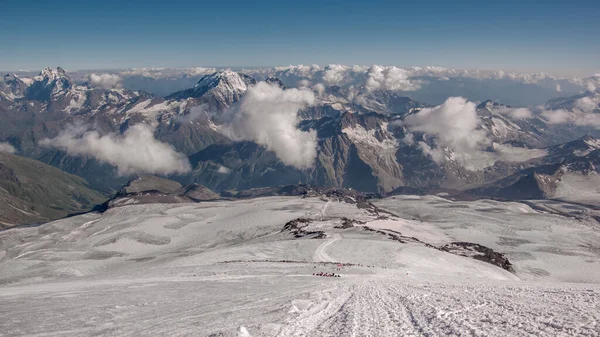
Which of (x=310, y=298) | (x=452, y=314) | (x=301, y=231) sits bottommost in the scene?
(x=301, y=231)

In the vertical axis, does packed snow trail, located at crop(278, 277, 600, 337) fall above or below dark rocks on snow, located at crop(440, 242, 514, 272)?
above

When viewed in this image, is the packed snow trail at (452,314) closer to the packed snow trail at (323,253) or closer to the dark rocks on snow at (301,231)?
the packed snow trail at (323,253)

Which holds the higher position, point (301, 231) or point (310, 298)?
point (310, 298)

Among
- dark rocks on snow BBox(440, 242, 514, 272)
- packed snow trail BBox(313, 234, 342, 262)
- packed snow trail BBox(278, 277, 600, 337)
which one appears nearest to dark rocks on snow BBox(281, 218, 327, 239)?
packed snow trail BBox(313, 234, 342, 262)

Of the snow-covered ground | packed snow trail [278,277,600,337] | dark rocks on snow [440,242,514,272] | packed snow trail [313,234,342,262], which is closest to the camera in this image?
packed snow trail [278,277,600,337]

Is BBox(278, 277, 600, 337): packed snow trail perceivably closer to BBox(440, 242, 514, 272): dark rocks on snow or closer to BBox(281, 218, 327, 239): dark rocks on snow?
BBox(440, 242, 514, 272): dark rocks on snow

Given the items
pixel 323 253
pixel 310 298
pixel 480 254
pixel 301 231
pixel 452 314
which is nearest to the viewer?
pixel 452 314

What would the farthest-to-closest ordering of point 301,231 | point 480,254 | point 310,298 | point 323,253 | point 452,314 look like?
point 301,231, point 480,254, point 323,253, point 310,298, point 452,314

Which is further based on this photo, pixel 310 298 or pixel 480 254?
pixel 480 254

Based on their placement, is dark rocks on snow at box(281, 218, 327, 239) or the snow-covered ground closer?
the snow-covered ground

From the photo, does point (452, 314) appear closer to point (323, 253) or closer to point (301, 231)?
point (323, 253)

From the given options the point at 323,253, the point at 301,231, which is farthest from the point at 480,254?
the point at 301,231

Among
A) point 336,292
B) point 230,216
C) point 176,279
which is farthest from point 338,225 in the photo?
point 336,292
